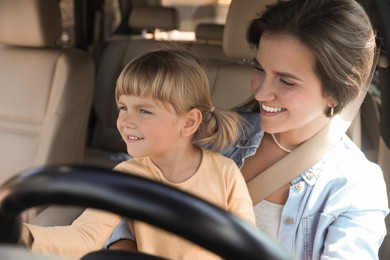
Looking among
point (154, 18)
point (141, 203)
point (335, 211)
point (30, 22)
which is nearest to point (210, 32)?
point (154, 18)

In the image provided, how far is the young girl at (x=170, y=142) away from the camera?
1.37 meters

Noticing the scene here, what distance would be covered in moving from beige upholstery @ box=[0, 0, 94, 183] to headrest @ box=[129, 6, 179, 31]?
50.2 inches

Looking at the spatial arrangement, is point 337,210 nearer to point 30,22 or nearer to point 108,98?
point 30,22

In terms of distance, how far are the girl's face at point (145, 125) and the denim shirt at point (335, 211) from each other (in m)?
0.19

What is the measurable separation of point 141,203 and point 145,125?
0.70 meters

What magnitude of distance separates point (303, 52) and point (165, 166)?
388mm

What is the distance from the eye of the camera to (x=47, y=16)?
243 cm

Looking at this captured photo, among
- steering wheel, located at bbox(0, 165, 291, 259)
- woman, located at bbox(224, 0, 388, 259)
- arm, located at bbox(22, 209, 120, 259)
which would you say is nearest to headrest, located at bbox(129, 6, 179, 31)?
woman, located at bbox(224, 0, 388, 259)

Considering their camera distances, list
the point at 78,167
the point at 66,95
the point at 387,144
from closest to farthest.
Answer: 1. the point at 78,167
2. the point at 387,144
3. the point at 66,95

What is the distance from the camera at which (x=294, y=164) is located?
1597mm

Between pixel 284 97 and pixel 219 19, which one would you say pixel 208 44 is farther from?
pixel 284 97

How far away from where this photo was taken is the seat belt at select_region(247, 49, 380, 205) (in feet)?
5.19

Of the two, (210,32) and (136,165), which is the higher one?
(136,165)

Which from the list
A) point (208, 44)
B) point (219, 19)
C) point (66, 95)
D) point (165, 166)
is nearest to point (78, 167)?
point (165, 166)
